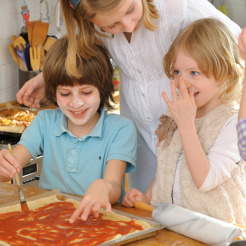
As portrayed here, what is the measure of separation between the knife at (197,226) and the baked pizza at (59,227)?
0.20 feet

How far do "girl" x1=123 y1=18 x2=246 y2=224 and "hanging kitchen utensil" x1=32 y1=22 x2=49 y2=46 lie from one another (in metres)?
1.97

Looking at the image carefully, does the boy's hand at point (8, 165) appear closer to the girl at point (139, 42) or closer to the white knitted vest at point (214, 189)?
the girl at point (139, 42)

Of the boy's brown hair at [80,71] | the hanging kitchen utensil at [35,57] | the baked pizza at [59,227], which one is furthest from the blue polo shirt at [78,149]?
the hanging kitchen utensil at [35,57]

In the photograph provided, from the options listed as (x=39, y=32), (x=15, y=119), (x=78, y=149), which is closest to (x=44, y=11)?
(x=39, y=32)

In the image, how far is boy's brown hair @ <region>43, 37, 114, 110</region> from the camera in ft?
6.14

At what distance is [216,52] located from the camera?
1624 millimetres

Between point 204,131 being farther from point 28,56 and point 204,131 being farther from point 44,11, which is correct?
point 44,11

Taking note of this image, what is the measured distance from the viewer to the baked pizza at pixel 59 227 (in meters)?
1.29

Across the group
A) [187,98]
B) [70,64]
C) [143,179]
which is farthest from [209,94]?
[143,179]

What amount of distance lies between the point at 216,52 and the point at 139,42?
41cm

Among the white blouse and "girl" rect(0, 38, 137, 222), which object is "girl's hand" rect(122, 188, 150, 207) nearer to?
"girl" rect(0, 38, 137, 222)

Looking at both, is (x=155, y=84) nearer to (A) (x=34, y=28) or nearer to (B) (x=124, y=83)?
(B) (x=124, y=83)

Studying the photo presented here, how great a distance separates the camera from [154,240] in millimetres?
1296

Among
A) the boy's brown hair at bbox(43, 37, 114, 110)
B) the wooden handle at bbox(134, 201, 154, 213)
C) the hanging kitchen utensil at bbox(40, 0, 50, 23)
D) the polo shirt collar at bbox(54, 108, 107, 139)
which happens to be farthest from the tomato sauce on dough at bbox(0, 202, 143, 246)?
the hanging kitchen utensil at bbox(40, 0, 50, 23)
